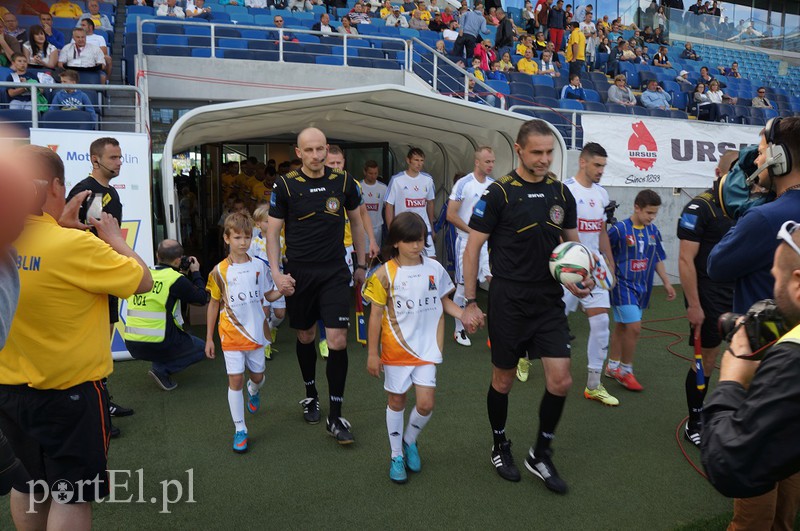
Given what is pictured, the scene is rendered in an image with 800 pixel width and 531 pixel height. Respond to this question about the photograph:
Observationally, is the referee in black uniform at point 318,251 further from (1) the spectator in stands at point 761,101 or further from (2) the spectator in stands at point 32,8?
(1) the spectator in stands at point 761,101

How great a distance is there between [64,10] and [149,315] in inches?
361

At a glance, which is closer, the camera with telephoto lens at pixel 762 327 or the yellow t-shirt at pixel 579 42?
the camera with telephoto lens at pixel 762 327

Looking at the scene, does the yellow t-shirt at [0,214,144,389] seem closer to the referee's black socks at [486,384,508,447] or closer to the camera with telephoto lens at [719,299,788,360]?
A: the camera with telephoto lens at [719,299,788,360]

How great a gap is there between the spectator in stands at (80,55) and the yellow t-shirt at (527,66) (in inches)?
364

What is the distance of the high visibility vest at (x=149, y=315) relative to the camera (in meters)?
4.73

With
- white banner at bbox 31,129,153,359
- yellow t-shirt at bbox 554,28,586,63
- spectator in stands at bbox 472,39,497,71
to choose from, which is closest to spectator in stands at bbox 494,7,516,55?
spectator in stands at bbox 472,39,497,71

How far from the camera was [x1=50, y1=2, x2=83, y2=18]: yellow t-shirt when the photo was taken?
1099 cm

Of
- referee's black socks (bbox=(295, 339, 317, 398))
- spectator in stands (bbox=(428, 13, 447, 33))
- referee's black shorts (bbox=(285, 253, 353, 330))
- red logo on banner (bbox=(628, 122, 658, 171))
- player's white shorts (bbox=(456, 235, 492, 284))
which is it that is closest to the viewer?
referee's black shorts (bbox=(285, 253, 353, 330))

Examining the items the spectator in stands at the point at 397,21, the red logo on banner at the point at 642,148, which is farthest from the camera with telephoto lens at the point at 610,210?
the spectator in stands at the point at 397,21

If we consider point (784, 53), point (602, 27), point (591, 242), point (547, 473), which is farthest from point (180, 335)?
point (784, 53)

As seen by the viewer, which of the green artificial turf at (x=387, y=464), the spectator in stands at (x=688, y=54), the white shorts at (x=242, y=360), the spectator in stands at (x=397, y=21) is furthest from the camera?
the spectator in stands at (x=688, y=54)

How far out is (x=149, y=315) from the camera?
187 inches

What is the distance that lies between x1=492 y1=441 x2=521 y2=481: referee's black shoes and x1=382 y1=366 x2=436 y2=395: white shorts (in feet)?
2.07

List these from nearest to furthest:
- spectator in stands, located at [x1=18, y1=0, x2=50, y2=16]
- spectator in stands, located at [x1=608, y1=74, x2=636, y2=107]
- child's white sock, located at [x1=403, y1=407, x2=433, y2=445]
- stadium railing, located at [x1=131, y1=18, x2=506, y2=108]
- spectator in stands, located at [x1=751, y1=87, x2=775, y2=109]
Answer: child's white sock, located at [x1=403, y1=407, x2=433, y2=445] → stadium railing, located at [x1=131, y1=18, x2=506, y2=108] → spectator in stands, located at [x1=18, y1=0, x2=50, y2=16] → spectator in stands, located at [x1=608, y1=74, x2=636, y2=107] → spectator in stands, located at [x1=751, y1=87, x2=775, y2=109]
